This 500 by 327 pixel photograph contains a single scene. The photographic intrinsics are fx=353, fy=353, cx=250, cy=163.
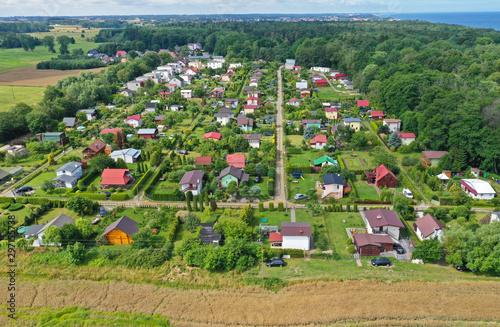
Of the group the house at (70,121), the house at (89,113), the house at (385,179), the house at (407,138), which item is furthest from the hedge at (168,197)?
the house at (89,113)

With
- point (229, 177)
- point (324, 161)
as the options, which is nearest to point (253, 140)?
point (324, 161)

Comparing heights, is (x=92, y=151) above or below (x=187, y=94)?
below

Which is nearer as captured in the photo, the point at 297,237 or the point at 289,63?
the point at 297,237

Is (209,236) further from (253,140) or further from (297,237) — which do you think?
(253,140)

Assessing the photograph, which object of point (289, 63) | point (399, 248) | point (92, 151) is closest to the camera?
point (399, 248)

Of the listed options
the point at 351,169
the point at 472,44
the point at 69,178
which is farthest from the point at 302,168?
the point at 472,44

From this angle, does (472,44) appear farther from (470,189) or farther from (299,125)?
(470,189)

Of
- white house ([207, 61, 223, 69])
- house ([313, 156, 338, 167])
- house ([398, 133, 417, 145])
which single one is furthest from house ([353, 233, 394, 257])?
white house ([207, 61, 223, 69])
